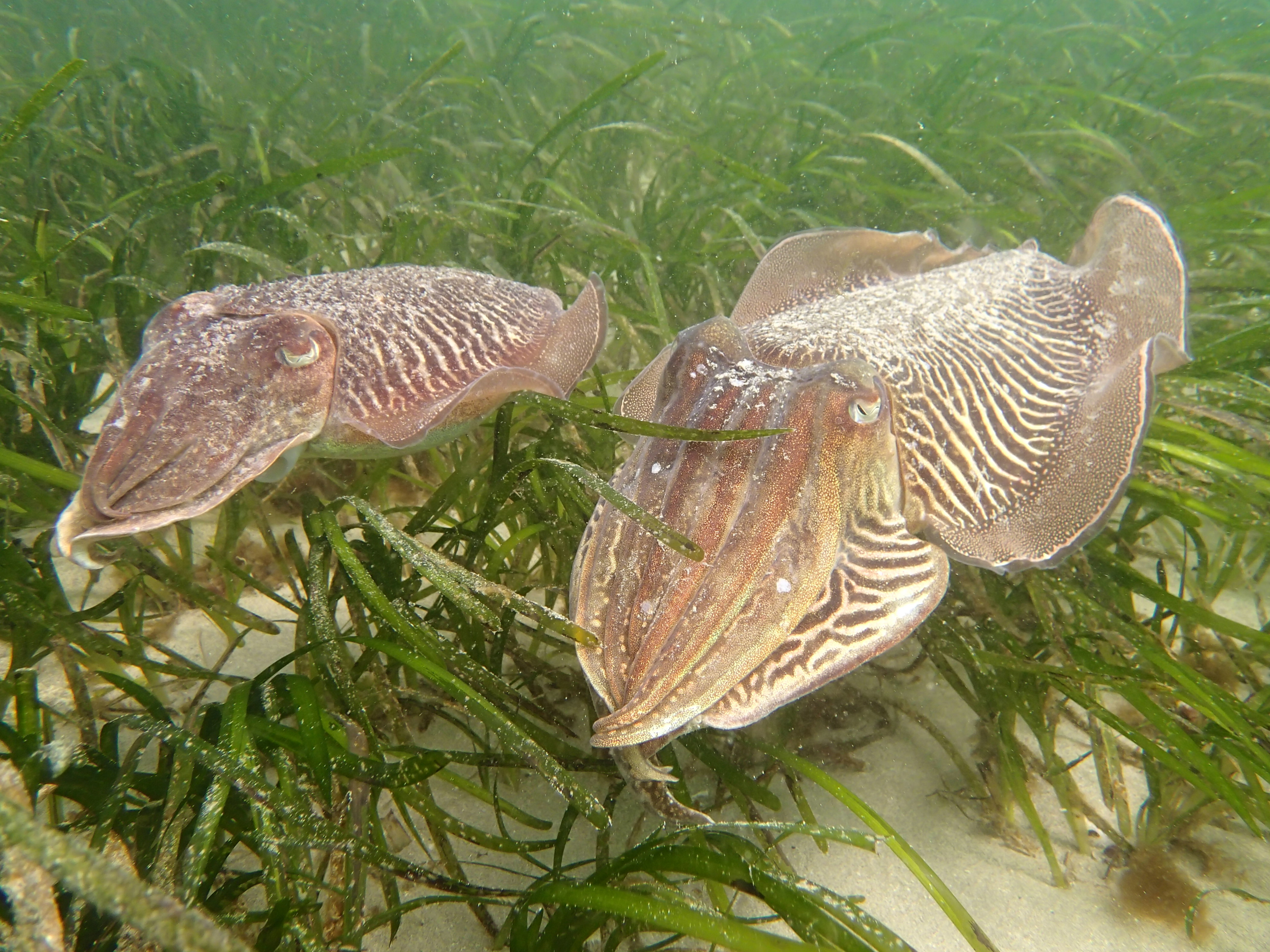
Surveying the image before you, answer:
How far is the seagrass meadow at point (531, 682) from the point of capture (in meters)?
1.75

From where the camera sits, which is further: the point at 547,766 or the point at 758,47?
the point at 758,47

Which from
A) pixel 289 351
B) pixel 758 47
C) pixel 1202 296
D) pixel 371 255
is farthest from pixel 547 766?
pixel 758 47

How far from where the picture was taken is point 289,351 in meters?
2.29

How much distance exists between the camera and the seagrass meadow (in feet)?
5.73

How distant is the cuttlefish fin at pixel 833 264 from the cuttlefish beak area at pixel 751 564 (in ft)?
4.59

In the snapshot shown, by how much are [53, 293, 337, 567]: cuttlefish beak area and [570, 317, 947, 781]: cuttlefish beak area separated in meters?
1.27

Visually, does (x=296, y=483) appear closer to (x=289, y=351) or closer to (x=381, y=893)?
(x=289, y=351)

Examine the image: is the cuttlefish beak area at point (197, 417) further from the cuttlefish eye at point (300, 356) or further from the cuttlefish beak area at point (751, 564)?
the cuttlefish beak area at point (751, 564)

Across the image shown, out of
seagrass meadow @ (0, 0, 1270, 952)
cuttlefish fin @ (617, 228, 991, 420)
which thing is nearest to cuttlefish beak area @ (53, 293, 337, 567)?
seagrass meadow @ (0, 0, 1270, 952)

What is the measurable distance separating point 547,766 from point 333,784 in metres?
0.71

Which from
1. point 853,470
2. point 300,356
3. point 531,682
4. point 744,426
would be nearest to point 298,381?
point 300,356

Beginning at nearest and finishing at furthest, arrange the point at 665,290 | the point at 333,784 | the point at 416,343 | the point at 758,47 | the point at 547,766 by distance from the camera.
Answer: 1. the point at 547,766
2. the point at 333,784
3. the point at 416,343
4. the point at 665,290
5. the point at 758,47

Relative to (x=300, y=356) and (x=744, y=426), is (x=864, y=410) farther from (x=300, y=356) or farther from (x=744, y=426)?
(x=300, y=356)

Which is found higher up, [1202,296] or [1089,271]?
[1089,271]
